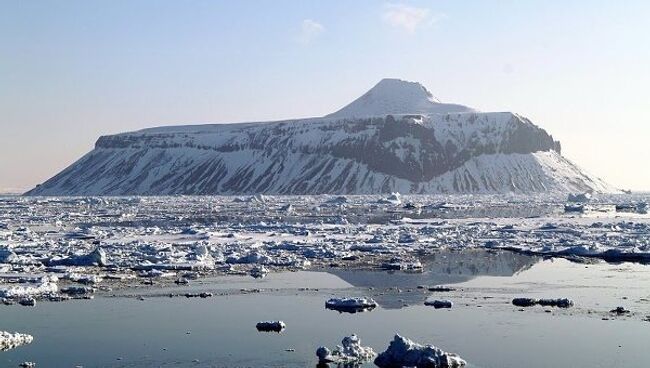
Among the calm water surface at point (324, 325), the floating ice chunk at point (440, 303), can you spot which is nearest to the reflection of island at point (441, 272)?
the calm water surface at point (324, 325)

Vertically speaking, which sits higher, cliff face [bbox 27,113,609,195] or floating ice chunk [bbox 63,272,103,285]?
cliff face [bbox 27,113,609,195]

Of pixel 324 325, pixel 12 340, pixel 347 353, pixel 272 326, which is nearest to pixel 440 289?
pixel 324 325

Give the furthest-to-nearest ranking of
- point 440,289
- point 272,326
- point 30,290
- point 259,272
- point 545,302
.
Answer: point 259,272, point 440,289, point 30,290, point 545,302, point 272,326

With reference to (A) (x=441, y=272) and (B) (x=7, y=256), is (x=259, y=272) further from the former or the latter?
(B) (x=7, y=256)

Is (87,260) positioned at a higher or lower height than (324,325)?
higher

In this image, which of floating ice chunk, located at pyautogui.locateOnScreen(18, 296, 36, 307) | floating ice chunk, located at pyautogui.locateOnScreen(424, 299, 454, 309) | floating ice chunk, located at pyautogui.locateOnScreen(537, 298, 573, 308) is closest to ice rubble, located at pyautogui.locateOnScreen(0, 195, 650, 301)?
floating ice chunk, located at pyautogui.locateOnScreen(18, 296, 36, 307)

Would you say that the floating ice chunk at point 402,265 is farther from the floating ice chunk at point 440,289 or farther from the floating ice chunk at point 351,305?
the floating ice chunk at point 351,305

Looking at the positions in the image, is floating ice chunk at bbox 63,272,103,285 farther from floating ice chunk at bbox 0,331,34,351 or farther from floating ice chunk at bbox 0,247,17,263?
floating ice chunk at bbox 0,331,34,351
